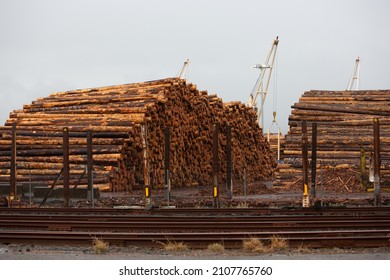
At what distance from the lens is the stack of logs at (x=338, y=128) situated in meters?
32.7

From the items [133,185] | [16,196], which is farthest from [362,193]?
[16,196]

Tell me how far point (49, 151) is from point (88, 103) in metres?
4.77

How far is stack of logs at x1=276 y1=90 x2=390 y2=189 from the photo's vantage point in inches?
1287

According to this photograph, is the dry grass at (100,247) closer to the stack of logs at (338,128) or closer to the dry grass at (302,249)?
the dry grass at (302,249)

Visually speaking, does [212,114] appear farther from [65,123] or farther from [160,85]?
[65,123]

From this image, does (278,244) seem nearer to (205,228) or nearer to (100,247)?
(205,228)

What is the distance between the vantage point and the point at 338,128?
35.5 meters

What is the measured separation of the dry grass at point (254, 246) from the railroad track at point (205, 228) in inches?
Result: 11.8

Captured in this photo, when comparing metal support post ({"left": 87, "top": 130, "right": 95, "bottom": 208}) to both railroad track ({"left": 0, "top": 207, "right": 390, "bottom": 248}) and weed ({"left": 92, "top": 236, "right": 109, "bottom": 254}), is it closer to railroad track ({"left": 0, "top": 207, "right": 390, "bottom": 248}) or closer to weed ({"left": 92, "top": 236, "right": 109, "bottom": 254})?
railroad track ({"left": 0, "top": 207, "right": 390, "bottom": 248})

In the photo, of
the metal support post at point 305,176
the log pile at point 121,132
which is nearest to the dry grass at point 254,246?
the metal support post at point 305,176

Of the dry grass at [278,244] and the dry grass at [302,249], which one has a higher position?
the dry grass at [278,244]

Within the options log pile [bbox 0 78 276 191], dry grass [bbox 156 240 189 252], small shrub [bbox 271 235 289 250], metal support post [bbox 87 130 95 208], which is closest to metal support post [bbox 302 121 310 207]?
metal support post [bbox 87 130 95 208]

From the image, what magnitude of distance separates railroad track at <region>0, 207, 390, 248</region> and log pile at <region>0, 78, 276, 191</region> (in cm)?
1029

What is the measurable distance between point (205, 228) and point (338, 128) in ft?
68.2
